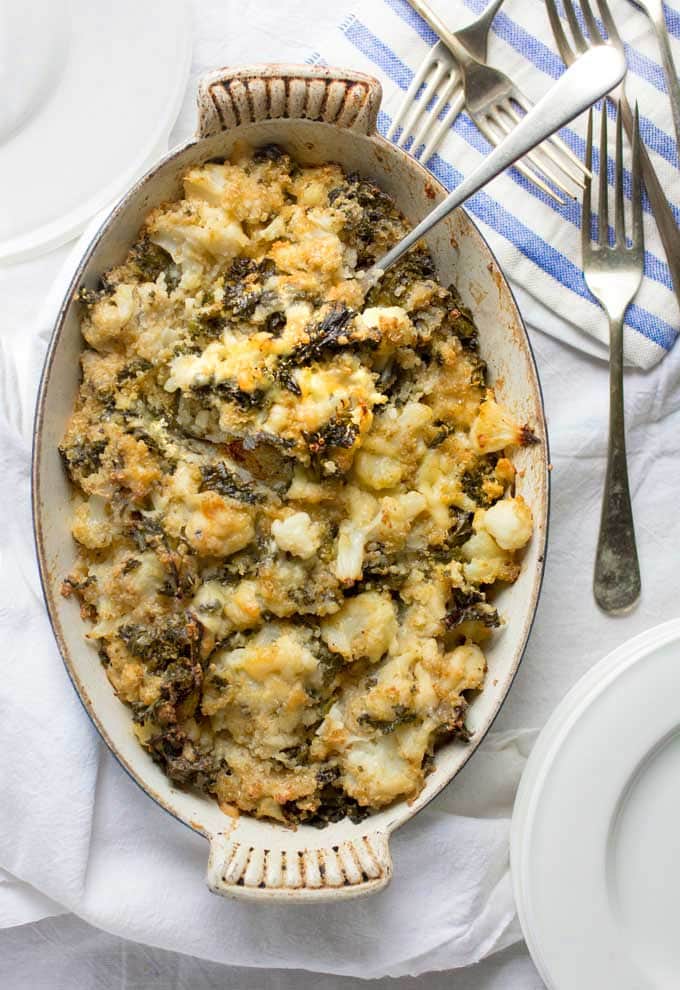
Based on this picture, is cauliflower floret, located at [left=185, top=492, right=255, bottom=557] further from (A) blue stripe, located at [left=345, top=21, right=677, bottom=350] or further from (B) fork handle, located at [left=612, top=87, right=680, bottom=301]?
(B) fork handle, located at [left=612, top=87, right=680, bottom=301]

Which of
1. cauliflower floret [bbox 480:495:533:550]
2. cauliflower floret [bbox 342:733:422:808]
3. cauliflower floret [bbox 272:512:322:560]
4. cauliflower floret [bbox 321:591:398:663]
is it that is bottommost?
cauliflower floret [bbox 342:733:422:808]

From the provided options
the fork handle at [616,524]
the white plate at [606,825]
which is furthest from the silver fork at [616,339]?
the white plate at [606,825]

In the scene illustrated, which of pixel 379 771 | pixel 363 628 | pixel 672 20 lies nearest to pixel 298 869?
pixel 379 771

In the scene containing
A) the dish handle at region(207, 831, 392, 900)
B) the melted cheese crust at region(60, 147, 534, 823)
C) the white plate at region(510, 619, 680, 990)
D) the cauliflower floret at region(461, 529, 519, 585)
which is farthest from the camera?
the white plate at region(510, 619, 680, 990)

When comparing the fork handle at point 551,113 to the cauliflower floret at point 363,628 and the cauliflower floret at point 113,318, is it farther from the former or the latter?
the cauliflower floret at point 363,628

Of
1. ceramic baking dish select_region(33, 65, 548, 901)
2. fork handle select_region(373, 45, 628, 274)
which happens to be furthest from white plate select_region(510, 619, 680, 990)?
fork handle select_region(373, 45, 628, 274)

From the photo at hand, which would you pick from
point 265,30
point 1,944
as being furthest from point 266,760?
point 265,30

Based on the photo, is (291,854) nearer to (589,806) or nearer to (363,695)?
(363,695)
